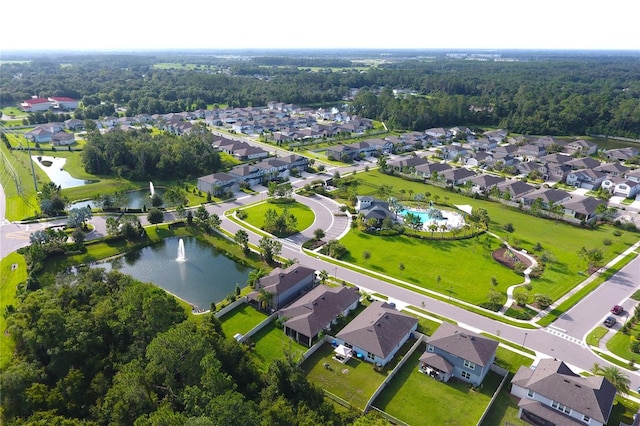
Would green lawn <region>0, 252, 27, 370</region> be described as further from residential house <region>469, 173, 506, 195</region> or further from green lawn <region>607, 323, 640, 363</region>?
residential house <region>469, 173, 506, 195</region>

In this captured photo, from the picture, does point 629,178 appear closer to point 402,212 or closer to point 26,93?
point 402,212

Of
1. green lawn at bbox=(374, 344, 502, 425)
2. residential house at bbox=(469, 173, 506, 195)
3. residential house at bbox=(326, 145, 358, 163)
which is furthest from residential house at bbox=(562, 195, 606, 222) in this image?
residential house at bbox=(326, 145, 358, 163)

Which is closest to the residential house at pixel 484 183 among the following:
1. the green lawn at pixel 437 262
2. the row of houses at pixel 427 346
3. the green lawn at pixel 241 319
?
the green lawn at pixel 437 262

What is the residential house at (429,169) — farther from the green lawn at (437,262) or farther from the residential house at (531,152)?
the residential house at (531,152)

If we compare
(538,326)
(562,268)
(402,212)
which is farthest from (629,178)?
(538,326)

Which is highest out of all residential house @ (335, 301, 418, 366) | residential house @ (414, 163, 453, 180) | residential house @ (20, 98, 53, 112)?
residential house @ (20, 98, 53, 112)

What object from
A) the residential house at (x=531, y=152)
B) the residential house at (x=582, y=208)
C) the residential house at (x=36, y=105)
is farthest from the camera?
the residential house at (x=36, y=105)
